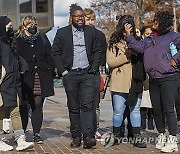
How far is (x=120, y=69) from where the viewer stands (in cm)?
714

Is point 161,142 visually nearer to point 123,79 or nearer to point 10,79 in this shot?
point 123,79

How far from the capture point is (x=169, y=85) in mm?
6664

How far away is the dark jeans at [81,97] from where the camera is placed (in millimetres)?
6984

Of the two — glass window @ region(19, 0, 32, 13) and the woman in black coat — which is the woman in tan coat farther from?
glass window @ region(19, 0, 32, 13)

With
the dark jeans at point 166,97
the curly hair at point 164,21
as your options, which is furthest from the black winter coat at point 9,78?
the curly hair at point 164,21

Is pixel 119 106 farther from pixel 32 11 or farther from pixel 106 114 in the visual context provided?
pixel 32 11

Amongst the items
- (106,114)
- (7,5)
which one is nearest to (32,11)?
(7,5)

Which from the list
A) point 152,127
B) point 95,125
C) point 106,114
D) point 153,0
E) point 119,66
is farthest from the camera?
point 153,0

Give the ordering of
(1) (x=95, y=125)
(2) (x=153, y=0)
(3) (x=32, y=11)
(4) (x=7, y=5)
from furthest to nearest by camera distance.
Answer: (2) (x=153, y=0) < (3) (x=32, y=11) < (4) (x=7, y=5) < (1) (x=95, y=125)

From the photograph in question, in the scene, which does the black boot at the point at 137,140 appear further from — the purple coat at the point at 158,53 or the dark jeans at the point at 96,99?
the purple coat at the point at 158,53

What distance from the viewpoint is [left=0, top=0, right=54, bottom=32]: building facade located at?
31481 millimetres

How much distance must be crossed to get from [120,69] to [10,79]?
1684 mm

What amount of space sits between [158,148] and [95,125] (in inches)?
48.6

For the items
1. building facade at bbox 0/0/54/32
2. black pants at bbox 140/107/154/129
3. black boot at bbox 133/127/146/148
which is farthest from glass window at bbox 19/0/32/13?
black boot at bbox 133/127/146/148
